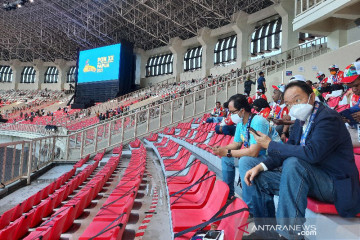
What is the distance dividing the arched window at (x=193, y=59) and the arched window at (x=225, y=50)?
7.24 feet

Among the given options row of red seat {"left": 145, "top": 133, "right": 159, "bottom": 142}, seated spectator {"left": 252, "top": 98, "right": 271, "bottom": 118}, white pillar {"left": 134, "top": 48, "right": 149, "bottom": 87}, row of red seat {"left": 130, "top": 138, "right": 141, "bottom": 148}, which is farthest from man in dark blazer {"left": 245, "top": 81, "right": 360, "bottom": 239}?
white pillar {"left": 134, "top": 48, "right": 149, "bottom": 87}

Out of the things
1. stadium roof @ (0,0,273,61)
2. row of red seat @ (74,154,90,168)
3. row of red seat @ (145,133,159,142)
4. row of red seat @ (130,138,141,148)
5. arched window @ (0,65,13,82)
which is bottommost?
row of red seat @ (74,154,90,168)

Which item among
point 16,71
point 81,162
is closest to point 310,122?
point 81,162

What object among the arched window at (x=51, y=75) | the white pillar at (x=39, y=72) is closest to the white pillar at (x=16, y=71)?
the white pillar at (x=39, y=72)

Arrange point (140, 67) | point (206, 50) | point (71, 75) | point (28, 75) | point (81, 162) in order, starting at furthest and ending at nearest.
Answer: point (28, 75), point (71, 75), point (140, 67), point (206, 50), point (81, 162)

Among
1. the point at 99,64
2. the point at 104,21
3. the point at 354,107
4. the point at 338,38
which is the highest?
the point at 104,21

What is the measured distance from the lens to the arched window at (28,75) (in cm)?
4212

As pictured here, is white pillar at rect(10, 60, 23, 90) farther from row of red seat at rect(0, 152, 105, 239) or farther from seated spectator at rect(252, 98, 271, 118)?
seated spectator at rect(252, 98, 271, 118)

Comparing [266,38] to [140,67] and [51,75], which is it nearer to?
[140,67]

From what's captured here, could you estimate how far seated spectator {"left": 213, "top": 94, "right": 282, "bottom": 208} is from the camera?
2.12m

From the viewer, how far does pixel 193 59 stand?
2738 cm

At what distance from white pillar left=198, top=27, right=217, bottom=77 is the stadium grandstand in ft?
0.41

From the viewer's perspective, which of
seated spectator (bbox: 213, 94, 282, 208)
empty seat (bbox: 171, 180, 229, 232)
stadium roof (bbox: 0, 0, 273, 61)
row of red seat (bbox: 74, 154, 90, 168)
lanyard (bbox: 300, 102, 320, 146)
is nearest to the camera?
lanyard (bbox: 300, 102, 320, 146)

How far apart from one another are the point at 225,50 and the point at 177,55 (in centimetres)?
547
